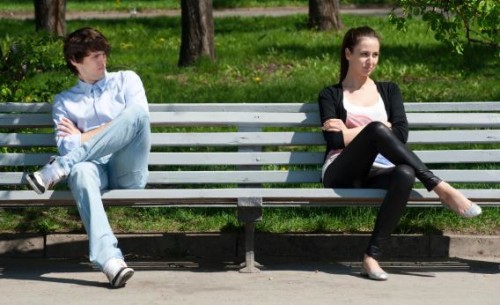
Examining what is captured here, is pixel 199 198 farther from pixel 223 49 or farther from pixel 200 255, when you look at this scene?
pixel 223 49

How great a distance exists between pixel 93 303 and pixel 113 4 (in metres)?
22.4

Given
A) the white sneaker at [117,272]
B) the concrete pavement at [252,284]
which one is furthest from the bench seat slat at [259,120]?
the white sneaker at [117,272]

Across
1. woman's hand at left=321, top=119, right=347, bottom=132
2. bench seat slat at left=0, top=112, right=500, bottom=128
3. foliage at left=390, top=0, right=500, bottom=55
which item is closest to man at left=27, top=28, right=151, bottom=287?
bench seat slat at left=0, top=112, right=500, bottom=128

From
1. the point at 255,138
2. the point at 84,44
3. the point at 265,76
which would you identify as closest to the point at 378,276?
the point at 255,138

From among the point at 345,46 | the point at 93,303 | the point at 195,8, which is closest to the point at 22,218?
the point at 93,303

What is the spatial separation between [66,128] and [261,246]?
1.38 metres

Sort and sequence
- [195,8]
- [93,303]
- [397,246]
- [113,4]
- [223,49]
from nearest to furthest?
[93,303], [397,246], [195,8], [223,49], [113,4]

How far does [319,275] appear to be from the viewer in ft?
23.3

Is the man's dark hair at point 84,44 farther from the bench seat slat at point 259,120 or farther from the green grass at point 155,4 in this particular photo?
the green grass at point 155,4

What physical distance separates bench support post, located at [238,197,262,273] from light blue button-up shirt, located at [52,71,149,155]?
81 cm

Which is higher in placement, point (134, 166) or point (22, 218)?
point (134, 166)

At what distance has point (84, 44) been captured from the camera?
7141mm

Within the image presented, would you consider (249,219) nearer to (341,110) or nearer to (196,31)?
(341,110)

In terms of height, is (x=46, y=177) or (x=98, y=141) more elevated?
(x=98, y=141)
